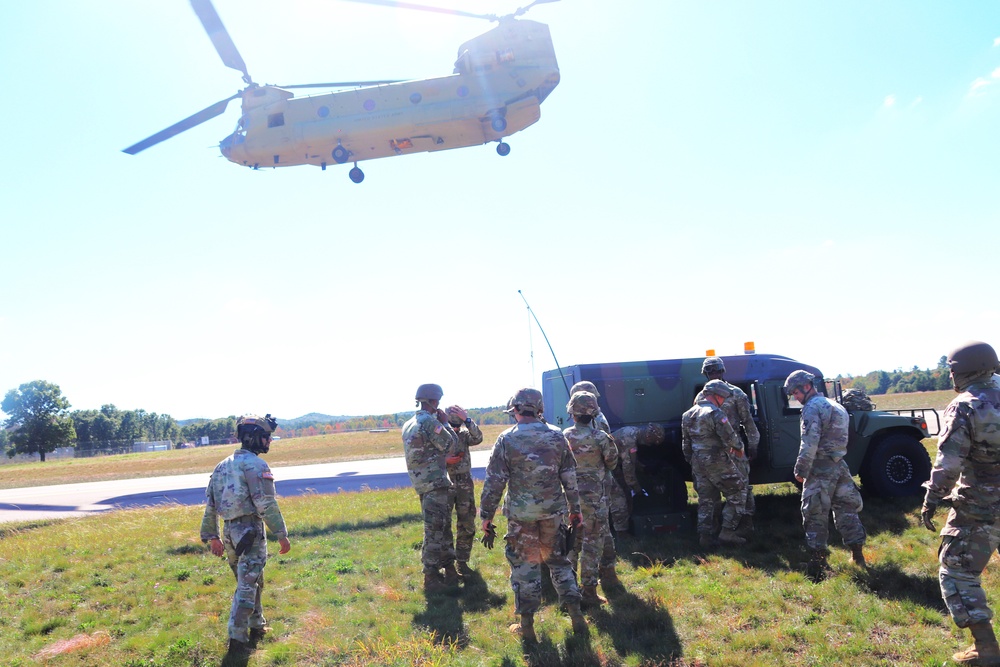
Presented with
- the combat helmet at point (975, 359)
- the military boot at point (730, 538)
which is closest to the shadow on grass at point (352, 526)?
the military boot at point (730, 538)

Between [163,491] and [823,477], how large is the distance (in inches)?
832

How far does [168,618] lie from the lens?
6.32 m

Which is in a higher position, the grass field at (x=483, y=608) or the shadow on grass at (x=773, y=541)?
the grass field at (x=483, y=608)

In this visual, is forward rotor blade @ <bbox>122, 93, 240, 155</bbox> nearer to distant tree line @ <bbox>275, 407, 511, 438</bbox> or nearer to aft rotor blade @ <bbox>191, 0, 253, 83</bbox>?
aft rotor blade @ <bbox>191, 0, 253, 83</bbox>

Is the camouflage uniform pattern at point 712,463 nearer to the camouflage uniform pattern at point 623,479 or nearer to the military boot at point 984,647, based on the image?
the camouflage uniform pattern at point 623,479

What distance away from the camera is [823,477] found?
20.6 feet

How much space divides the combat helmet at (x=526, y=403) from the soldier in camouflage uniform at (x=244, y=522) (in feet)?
7.07

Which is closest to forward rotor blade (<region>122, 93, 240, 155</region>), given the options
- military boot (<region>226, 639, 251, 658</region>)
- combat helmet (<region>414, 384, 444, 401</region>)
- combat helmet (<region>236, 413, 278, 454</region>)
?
combat helmet (<region>414, 384, 444, 401</region>)

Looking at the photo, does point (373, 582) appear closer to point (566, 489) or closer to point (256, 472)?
point (256, 472)

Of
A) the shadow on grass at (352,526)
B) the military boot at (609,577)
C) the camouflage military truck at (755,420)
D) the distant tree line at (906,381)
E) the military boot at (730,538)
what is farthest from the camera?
the distant tree line at (906,381)

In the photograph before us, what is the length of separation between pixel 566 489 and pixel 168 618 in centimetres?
434

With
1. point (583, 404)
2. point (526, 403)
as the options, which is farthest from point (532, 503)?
point (583, 404)

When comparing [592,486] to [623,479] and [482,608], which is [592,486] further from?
[623,479]

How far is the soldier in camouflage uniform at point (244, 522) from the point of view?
5324mm
